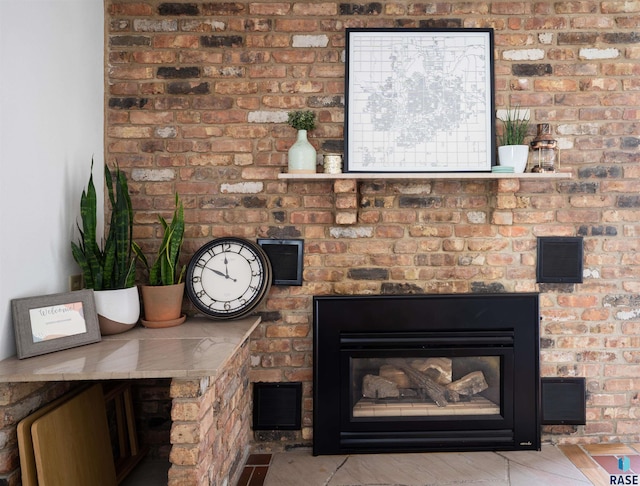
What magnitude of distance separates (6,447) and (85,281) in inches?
26.1

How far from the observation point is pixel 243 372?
2109 mm

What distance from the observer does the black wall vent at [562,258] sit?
220 centimetres

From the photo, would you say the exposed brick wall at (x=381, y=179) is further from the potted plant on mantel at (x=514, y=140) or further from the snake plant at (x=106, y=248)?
the snake plant at (x=106, y=248)

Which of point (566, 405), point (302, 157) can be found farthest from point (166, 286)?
point (566, 405)

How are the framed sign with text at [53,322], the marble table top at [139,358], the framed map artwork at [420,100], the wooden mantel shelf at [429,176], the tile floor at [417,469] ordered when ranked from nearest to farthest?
the marble table top at [139,358], the framed sign with text at [53,322], the tile floor at [417,469], the wooden mantel shelf at [429,176], the framed map artwork at [420,100]

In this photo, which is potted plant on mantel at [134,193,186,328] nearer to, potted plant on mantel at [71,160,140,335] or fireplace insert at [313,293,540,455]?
potted plant on mantel at [71,160,140,335]

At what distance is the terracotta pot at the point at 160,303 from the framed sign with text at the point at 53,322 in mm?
276

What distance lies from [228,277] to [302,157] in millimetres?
693

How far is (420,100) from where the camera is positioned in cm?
216

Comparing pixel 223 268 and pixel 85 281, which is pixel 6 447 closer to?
pixel 85 281

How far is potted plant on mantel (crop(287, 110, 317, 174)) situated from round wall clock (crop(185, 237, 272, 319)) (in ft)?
1.46

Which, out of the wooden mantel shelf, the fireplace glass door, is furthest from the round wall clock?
the fireplace glass door

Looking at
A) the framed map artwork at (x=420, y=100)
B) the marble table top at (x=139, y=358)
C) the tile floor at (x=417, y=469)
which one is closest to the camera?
the marble table top at (x=139, y=358)

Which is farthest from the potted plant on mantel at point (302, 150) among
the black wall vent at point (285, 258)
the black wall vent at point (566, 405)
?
the black wall vent at point (566, 405)
